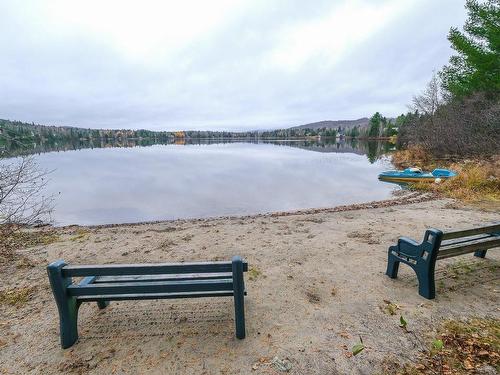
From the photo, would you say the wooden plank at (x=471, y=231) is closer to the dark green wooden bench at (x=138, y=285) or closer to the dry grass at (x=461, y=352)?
the dry grass at (x=461, y=352)

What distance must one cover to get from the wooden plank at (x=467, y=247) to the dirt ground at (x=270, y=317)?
62 cm

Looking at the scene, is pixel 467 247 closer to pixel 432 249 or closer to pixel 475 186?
pixel 432 249

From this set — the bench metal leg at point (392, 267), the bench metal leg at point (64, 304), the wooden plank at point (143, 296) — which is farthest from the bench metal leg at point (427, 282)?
the bench metal leg at point (64, 304)

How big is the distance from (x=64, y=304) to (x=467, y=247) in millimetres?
5624

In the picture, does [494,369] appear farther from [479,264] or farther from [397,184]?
[397,184]

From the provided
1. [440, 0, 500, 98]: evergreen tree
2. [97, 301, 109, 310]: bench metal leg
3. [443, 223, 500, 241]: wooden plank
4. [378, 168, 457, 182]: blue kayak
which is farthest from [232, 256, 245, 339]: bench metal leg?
[440, 0, 500, 98]: evergreen tree

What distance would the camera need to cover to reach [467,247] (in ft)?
13.6

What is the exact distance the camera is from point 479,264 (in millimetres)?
5035

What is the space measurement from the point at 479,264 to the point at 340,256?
2.48m

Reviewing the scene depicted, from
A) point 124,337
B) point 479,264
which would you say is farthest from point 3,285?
point 479,264

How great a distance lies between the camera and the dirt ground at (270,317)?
2.96 m

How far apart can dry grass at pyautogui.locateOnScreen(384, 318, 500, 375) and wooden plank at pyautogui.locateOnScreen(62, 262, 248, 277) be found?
2.20 meters

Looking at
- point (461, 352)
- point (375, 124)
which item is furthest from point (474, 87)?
point (375, 124)

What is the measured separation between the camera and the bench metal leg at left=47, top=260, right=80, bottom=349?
2887 mm
